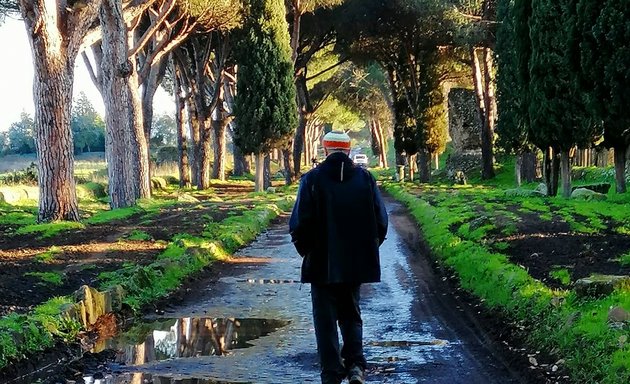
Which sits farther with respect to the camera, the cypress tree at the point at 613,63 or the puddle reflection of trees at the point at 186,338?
the cypress tree at the point at 613,63

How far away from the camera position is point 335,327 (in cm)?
597

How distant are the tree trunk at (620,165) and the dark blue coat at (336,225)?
1735cm

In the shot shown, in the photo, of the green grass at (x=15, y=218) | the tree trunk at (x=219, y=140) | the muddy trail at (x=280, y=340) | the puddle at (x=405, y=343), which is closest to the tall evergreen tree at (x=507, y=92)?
the tree trunk at (x=219, y=140)

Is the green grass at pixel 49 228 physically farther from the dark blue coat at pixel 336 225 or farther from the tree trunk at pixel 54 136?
the dark blue coat at pixel 336 225

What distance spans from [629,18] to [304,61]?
24.8 m

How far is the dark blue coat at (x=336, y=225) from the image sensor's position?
589 centimetres

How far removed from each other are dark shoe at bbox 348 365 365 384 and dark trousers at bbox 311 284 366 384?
0.04 m

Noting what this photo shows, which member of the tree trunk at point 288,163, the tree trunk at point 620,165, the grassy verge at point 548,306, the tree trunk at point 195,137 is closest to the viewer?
the grassy verge at point 548,306

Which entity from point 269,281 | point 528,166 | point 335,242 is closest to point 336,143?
point 335,242

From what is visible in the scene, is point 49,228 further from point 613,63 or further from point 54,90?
point 613,63

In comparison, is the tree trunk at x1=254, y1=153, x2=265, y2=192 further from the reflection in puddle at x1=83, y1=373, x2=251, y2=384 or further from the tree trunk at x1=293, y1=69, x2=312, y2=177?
the reflection in puddle at x1=83, y1=373, x2=251, y2=384

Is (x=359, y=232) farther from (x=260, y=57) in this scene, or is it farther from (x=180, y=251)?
(x=260, y=57)

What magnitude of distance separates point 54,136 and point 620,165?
52.2 ft

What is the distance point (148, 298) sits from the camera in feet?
33.2
